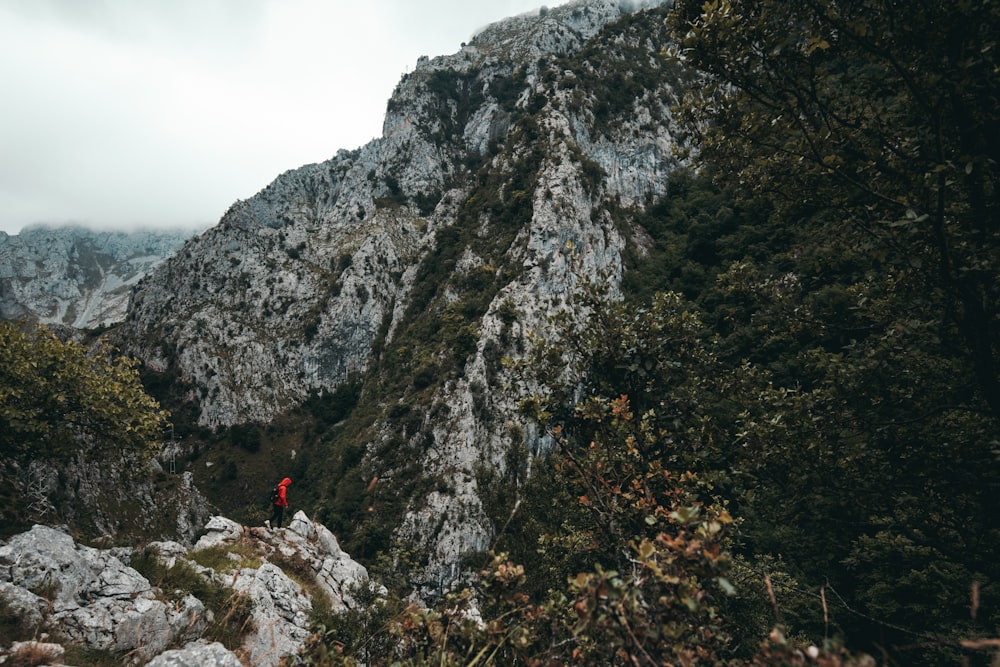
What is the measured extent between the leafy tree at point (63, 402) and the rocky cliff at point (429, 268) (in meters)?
30.6

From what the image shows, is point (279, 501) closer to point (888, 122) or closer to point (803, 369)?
point (803, 369)

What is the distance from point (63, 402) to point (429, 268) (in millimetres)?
66644

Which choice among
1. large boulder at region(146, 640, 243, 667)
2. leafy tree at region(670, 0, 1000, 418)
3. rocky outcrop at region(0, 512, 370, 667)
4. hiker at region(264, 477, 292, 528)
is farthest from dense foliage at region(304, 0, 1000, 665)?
hiker at region(264, 477, 292, 528)

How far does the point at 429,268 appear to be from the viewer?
261 feet

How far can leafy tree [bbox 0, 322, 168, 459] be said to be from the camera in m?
13.7

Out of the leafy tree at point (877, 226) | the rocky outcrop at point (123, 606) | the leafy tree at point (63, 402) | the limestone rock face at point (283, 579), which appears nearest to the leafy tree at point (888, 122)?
the leafy tree at point (877, 226)

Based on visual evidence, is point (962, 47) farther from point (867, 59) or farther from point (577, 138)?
point (577, 138)

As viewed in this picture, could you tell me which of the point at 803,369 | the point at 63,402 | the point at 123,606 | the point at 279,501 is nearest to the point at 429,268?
the point at 279,501

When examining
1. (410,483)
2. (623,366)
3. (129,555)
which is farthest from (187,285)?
(623,366)

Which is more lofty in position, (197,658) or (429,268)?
(429,268)

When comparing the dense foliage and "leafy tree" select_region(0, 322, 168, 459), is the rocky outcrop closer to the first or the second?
the dense foliage

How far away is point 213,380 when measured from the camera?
7288 cm

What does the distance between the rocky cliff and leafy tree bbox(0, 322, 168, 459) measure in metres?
30.6

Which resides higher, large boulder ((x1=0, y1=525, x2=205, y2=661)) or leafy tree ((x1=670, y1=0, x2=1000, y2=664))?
leafy tree ((x1=670, y1=0, x2=1000, y2=664))
